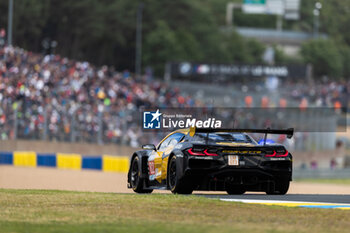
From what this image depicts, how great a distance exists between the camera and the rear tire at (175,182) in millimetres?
13320

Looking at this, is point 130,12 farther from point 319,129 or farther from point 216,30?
point 319,129

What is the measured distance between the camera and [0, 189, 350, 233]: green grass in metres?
9.51

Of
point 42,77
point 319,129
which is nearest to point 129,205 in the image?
point 42,77

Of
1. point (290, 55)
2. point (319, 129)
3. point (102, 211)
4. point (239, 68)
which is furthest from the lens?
point (290, 55)

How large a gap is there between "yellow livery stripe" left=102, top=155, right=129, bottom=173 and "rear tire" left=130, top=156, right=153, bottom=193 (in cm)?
1729

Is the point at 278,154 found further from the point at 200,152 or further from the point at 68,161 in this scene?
the point at 68,161

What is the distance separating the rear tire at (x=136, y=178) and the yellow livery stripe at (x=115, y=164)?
17.3 metres

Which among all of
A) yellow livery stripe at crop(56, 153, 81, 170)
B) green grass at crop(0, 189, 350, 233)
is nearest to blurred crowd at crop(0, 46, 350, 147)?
yellow livery stripe at crop(56, 153, 81, 170)

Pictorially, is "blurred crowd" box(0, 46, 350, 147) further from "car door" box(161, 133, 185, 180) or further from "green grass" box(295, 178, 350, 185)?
Result: "car door" box(161, 133, 185, 180)

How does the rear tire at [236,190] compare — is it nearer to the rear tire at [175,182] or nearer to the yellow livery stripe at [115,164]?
the rear tire at [175,182]

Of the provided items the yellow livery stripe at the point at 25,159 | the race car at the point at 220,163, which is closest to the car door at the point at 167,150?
the race car at the point at 220,163

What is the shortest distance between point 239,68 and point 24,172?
4223 cm

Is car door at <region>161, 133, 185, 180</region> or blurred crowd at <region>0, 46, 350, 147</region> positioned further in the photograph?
blurred crowd at <region>0, 46, 350, 147</region>

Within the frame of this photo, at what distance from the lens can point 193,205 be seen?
11672 mm
